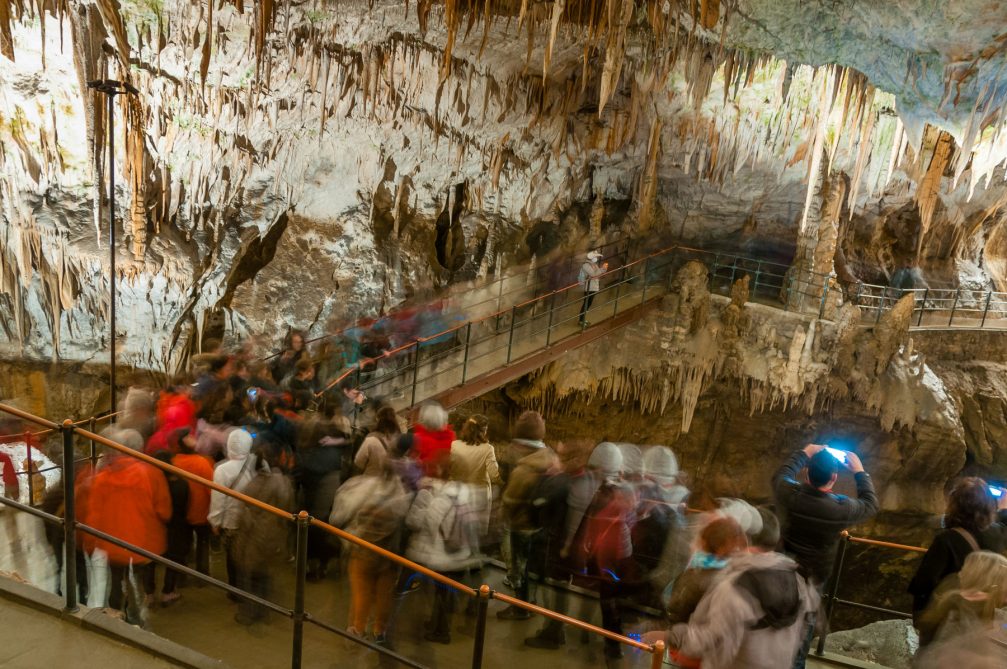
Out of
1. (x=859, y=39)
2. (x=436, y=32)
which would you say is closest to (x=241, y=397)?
(x=436, y=32)

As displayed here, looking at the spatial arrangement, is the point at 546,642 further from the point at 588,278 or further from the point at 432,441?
the point at 588,278

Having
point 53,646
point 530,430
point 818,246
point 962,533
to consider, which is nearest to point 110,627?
point 53,646

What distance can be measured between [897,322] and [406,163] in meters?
7.36

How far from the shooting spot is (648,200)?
11.9 meters

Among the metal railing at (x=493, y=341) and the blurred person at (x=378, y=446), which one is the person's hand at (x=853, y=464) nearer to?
the blurred person at (x=378, y=446)

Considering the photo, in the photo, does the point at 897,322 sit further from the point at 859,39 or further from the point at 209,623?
the point at 209,623

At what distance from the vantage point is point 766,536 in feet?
10.5

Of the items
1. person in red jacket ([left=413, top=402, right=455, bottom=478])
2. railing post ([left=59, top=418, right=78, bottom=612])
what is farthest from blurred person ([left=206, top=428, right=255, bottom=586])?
person in red jacket ([left=413, top=402, right=455, bottom=478])

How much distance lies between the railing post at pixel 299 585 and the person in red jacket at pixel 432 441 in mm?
910

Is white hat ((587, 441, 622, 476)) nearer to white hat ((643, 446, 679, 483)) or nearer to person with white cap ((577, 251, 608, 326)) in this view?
white hat ((643, 446, 679, 483))

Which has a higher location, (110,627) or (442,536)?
(442,536)

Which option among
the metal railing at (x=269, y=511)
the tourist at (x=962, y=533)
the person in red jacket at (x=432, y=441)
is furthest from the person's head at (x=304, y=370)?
the tourist at (x=962, y=533)

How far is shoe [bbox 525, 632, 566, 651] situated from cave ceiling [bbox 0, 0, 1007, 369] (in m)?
5.18

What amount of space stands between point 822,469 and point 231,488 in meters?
2.99
